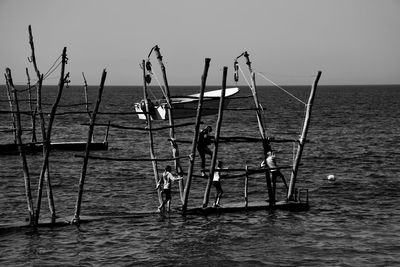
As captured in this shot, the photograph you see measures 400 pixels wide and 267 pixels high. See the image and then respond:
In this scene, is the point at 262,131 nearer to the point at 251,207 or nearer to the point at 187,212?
the point at 251,207

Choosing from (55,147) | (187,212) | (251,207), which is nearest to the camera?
(187,212)

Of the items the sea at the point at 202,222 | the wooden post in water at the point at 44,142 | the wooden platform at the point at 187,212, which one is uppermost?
the wooden post in water at the point at 44,142

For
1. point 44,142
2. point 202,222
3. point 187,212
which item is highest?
point 44,142

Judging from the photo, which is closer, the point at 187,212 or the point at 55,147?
the point at 187,212

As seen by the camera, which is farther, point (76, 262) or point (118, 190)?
point (118, 190)

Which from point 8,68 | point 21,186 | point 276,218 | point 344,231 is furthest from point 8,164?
point 344,231

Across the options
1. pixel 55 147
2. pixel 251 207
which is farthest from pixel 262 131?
pixel 55 147

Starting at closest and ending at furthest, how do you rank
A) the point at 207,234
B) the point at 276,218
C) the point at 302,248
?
1. the point at 302,248
2. the point at 207,234
3. the point at 276,218

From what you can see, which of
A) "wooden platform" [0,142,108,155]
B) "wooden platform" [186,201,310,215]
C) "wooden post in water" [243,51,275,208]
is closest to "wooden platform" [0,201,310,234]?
"wooden platform" [186,201,310,215]

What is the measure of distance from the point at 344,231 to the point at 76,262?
32.8 ft

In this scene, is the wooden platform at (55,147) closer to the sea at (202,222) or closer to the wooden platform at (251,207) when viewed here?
the sea at (202,222)

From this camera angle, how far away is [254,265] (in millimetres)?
18453

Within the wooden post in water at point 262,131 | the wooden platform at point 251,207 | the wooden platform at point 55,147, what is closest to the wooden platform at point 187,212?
the wooden platform at point 251,207

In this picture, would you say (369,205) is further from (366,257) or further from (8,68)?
(8,68)
